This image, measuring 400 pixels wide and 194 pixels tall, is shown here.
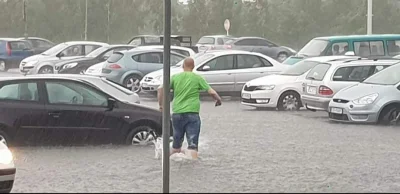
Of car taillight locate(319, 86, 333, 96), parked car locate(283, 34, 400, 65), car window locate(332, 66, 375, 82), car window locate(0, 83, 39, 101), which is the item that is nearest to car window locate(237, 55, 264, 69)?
parked car locate(283, 34, 400, 65)

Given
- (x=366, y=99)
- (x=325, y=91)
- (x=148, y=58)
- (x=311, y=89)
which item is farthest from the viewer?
(x=148, y=58)

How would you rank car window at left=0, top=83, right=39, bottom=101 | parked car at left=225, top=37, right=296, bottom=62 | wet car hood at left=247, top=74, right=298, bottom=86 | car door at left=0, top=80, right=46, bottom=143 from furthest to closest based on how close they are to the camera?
1. parked car at left=225, top=37, right=296, bottom=62
2. wet car hood at left=247, top=74, right=298, bottom=86
3. car window at left=0, top=83, right=39, bottom=101
4. car door at left=0, top=80, right=46, bottom=143

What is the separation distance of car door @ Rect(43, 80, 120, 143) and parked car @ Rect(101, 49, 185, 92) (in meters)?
11.4

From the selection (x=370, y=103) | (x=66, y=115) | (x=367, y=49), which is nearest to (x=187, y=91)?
(x=66, y=115)

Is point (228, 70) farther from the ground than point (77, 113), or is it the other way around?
point (228, 70)

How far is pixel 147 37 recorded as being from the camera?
4009cm

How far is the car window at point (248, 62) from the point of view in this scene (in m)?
24.2

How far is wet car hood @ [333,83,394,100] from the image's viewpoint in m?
17.5

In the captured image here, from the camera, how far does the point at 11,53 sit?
37781 millimetres

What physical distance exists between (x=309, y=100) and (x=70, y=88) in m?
7.42

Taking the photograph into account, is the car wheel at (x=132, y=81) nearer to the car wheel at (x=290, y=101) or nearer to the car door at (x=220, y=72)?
the car door at (x=220, y=72)

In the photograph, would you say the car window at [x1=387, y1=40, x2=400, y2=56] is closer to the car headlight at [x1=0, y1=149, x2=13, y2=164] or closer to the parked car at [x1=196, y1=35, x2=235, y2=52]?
the parked car at [x1=196, y1=35, x2=235, y2=52]

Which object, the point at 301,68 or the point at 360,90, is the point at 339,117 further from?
the point at 301,68

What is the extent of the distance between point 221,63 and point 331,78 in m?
5.47
